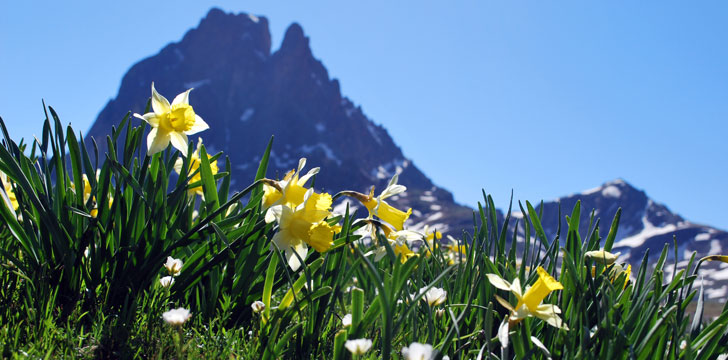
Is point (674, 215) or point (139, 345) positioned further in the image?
point (674, 215)

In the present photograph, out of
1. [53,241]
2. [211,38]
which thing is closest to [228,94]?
[211,38]

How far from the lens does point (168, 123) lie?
1488 millimetres

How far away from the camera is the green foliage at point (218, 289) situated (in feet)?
4.04

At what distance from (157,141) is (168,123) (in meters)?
0.07

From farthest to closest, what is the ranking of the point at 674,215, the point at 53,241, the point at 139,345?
1. the point at 674,215
2. the point at 53,241
3. the point at 139,345

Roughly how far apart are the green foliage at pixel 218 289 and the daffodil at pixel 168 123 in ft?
0.32

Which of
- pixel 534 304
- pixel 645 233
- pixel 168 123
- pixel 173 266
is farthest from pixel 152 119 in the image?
pixel 645 233

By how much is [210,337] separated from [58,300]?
0.53 metres

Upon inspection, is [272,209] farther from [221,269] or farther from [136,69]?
[136,69]

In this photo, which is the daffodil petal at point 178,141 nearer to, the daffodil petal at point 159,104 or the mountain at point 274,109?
the daffodil petal at point 159,104

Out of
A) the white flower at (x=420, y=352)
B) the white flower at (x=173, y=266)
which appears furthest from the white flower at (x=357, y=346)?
the white flower at (x=173, y=266)

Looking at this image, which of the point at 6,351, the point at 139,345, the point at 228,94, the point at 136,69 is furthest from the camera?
the point at 136,69

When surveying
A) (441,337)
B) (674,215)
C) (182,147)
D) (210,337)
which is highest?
(674,215)

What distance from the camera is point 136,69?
481 feet
